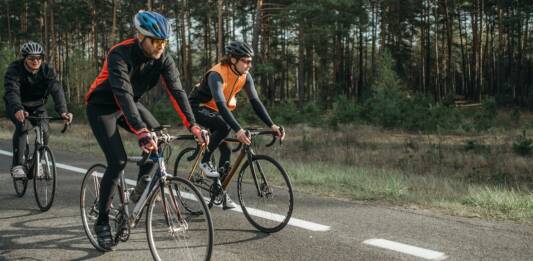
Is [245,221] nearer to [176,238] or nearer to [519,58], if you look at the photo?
[176,238]

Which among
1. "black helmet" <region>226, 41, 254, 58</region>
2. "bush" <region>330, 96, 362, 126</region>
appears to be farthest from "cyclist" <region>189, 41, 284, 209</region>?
"bush" <region>330, 96, 362, 126</region>

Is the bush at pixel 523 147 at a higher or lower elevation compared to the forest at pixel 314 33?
lower

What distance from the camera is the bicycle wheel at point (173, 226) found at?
142 inches

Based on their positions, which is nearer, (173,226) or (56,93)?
(173,226)

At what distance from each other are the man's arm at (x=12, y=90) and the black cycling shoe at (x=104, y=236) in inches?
97.3

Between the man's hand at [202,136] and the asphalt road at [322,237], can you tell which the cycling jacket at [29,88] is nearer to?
the asphalt road at [322,237]

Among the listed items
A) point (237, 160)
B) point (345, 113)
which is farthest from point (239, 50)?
point (345, 113)

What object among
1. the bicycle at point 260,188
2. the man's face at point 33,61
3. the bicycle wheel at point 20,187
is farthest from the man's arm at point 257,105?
the bicycle wheel at point 20,187

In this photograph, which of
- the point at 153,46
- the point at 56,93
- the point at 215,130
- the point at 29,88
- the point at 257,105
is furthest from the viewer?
the point at 29,88

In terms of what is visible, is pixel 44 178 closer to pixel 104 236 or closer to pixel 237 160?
pixel 104 236

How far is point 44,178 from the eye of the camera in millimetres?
6008

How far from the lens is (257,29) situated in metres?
23.2

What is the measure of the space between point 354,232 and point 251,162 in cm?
129

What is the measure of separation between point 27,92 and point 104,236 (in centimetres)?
302
